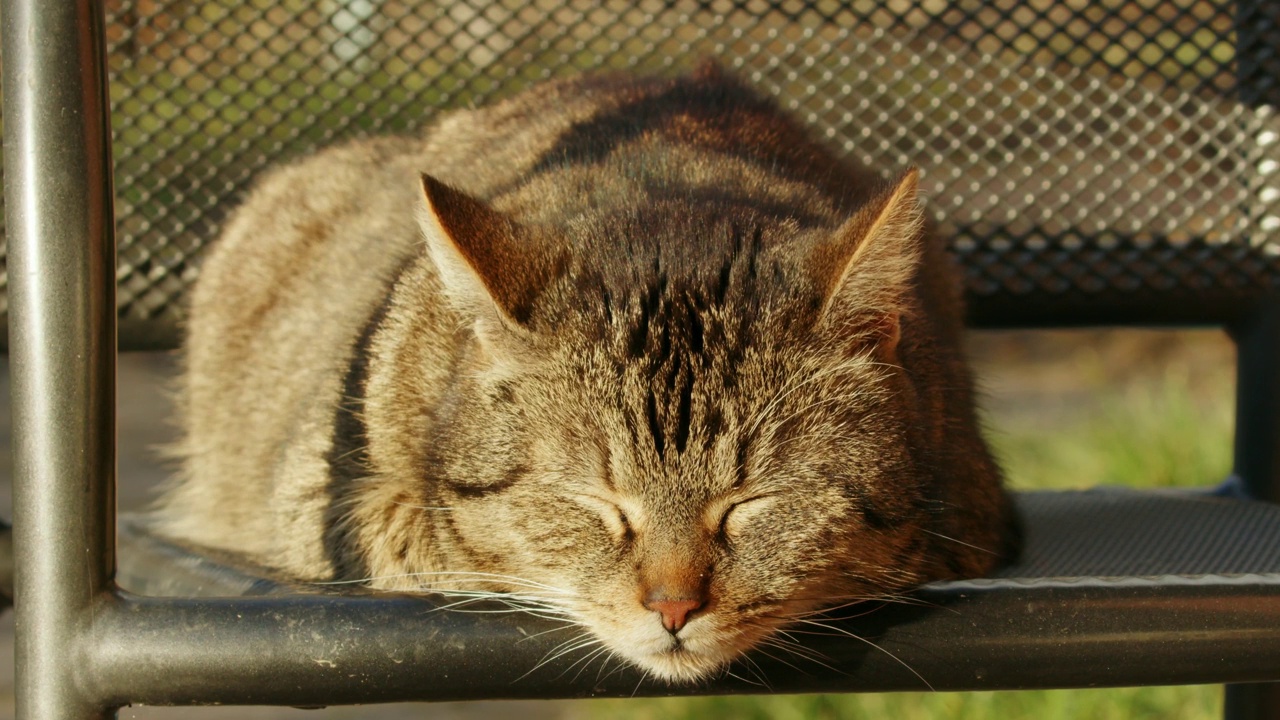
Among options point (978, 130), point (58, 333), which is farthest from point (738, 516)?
point (978, 130)

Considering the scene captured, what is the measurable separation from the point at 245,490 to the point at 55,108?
124 centimetres

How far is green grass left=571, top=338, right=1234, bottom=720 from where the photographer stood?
3.63m

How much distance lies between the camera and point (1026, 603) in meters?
1.26

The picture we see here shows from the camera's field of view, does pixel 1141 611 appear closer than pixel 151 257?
Yes

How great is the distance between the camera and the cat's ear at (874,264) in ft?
4.92

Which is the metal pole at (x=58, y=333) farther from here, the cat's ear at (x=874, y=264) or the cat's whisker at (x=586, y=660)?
the cat's ear at (x=874, y=264)

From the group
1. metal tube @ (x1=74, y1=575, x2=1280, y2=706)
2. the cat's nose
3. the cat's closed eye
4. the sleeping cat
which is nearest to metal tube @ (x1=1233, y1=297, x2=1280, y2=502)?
the sleeping cat

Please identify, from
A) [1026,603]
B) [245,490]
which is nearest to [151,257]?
[245,490]

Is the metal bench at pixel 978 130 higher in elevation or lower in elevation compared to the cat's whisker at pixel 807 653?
higher

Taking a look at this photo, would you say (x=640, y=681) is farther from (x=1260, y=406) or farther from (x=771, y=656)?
(x=1260, y=406)

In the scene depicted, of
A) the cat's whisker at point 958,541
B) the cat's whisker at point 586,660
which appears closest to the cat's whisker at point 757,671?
the cat's whisker at point 586,660

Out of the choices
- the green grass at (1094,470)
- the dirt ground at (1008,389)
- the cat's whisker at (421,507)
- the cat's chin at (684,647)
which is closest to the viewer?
the cat's chin at (684,647)

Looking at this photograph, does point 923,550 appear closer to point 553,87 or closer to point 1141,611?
point 1141,611

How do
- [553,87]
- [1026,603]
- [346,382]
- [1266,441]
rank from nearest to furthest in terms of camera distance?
[1026,603] < [346,382] < [1266,441] < [553,87]
